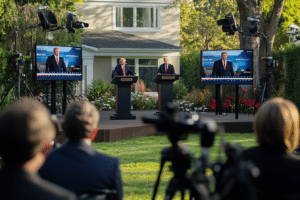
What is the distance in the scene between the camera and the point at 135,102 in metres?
17.4

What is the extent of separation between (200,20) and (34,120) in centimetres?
3478

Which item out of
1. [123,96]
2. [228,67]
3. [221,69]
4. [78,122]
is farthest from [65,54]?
[78,122]

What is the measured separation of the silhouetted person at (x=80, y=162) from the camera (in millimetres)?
2293

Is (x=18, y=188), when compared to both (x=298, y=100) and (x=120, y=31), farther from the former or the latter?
(x=120, y=31)

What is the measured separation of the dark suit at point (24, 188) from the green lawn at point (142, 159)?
8.76ft

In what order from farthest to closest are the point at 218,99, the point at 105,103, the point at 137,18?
the point at 137,18, the point at 105,103, the point at 218,99

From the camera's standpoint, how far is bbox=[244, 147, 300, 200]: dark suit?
205 centimetres

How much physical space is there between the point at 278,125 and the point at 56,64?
384 inches

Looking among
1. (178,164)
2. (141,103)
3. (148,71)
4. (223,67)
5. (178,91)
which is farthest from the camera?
(148,71)

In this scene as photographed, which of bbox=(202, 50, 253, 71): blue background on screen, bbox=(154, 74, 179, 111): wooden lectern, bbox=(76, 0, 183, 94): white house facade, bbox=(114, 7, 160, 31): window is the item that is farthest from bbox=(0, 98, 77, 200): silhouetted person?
bbox=(114, 7, 160, 31): window

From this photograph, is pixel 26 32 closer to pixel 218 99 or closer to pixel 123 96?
pixel 123 96

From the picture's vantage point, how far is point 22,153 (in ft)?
4.76

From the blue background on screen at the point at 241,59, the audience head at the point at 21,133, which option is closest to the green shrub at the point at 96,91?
the blue background on screen at the point at 241,59

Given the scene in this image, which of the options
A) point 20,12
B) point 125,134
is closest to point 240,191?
point 125,134
